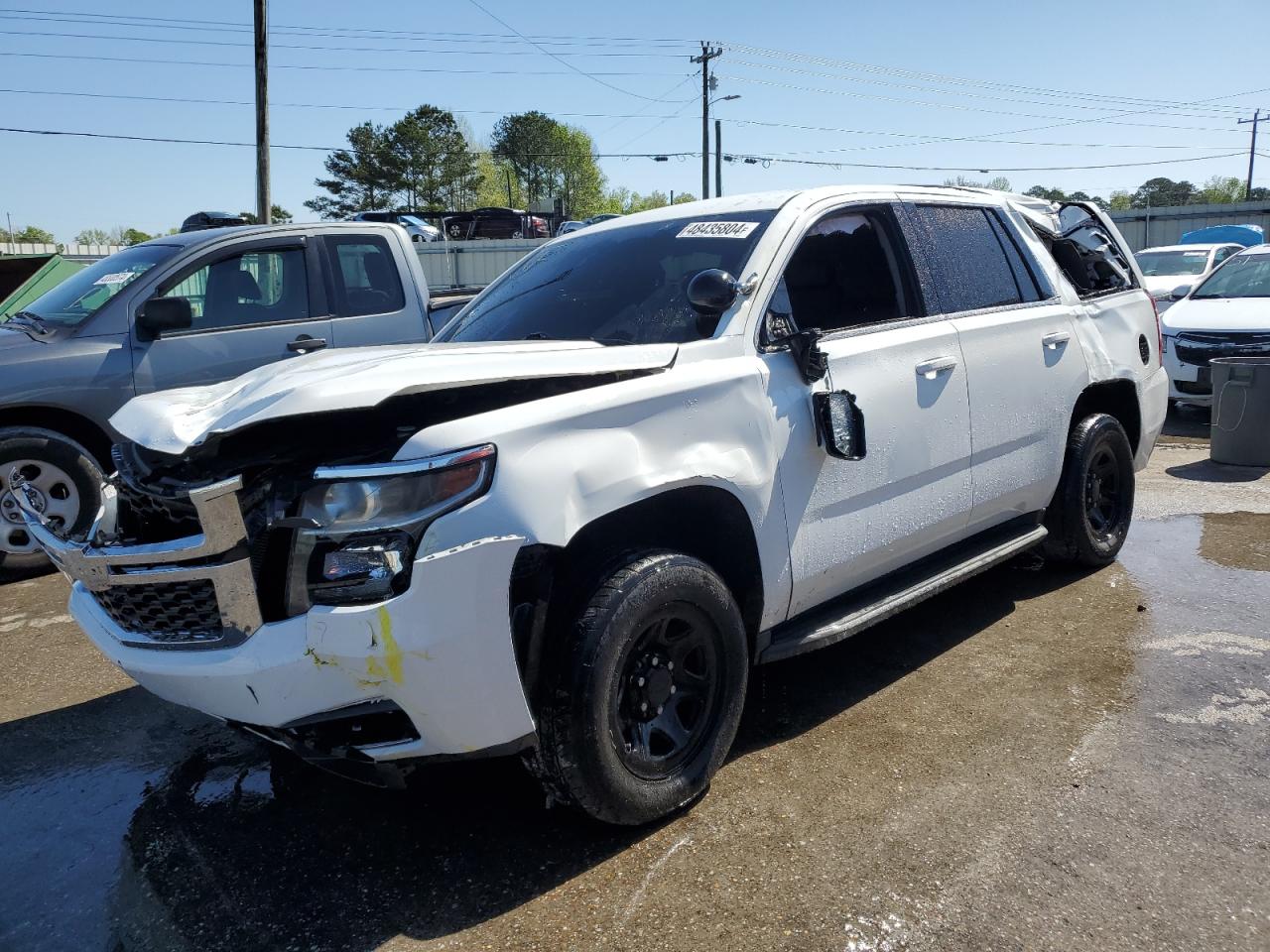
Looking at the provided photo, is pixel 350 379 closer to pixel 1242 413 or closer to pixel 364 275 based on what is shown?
pixel 364 275

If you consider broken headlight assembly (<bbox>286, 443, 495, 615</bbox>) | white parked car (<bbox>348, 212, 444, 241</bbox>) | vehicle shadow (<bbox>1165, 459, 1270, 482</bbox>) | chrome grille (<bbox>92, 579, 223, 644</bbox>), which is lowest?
vehicle shadow (<bbox>1165, 459, 1270, 482</bbox>)

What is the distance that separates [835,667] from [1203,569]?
243 centimetres

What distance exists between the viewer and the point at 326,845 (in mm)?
2873

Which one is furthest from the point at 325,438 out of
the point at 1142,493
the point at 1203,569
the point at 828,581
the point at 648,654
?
the point at 1142,493

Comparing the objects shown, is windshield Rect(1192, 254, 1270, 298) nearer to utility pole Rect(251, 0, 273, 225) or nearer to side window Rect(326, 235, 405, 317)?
side window Rect(326, 235, 405, 317)

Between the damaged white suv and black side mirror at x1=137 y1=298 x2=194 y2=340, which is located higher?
black side mirror at x1=137 y1=298 x2=194 y2=340

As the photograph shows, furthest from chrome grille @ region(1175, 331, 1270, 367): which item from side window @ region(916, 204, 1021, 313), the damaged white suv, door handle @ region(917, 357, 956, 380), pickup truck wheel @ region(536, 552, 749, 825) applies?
pickup truck wheel @ region(536, 552, 749, 825)

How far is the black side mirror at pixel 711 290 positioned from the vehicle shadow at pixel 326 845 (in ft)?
4.97

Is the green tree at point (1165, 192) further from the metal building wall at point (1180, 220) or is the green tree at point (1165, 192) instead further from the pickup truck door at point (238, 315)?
the pickup truck door at point (238, 315)

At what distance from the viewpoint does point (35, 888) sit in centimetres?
272

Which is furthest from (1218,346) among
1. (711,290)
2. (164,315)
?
(164,315)

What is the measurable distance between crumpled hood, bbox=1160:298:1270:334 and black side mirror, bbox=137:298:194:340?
29.5ft

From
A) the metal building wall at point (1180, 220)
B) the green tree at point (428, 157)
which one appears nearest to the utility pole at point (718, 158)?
the metal building wall at point (1180, 220)

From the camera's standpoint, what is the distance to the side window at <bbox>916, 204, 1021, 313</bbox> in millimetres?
4039
